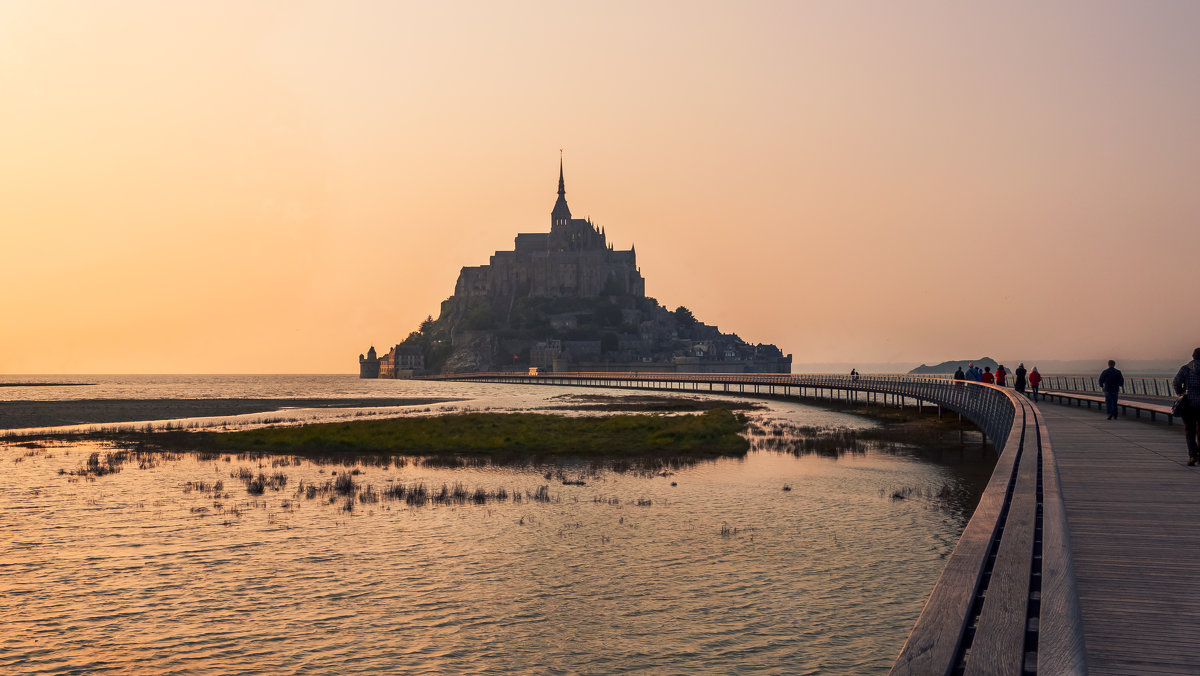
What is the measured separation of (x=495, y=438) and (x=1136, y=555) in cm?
3327

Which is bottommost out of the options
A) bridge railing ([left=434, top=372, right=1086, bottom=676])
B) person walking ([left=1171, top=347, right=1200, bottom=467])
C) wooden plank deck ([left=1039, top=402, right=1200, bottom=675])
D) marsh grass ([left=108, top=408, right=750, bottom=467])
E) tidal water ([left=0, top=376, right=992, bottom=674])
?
tidal water ([left=0, top=376, right=992, bottom=674])

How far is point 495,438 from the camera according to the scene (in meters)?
40.9

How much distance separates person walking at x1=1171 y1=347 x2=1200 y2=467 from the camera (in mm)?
17031

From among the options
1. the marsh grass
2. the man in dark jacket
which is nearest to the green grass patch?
the marsh grass

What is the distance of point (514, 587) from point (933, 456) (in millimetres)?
27088

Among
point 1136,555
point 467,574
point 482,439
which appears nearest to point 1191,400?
point 1136,555

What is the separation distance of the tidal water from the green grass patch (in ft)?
31.0

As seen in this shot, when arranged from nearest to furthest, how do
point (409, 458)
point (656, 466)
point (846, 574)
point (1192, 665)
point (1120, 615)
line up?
point (1192, 665) → point (1120, 615) → point (846, 574) → point (656, 466) → point (409, 458)

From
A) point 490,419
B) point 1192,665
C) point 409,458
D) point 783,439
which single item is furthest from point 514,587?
point 490,419

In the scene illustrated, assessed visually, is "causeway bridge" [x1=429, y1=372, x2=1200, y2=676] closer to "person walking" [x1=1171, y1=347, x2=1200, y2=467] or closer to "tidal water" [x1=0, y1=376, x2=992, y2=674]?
"person walking" [x1=1171, y1=347, x2=1200, y2=467]

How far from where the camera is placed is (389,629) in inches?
518

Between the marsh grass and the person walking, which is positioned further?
the marsh grass

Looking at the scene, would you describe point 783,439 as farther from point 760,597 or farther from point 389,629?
point 389,629

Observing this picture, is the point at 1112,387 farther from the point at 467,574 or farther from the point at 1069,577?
the point at 1069,577
